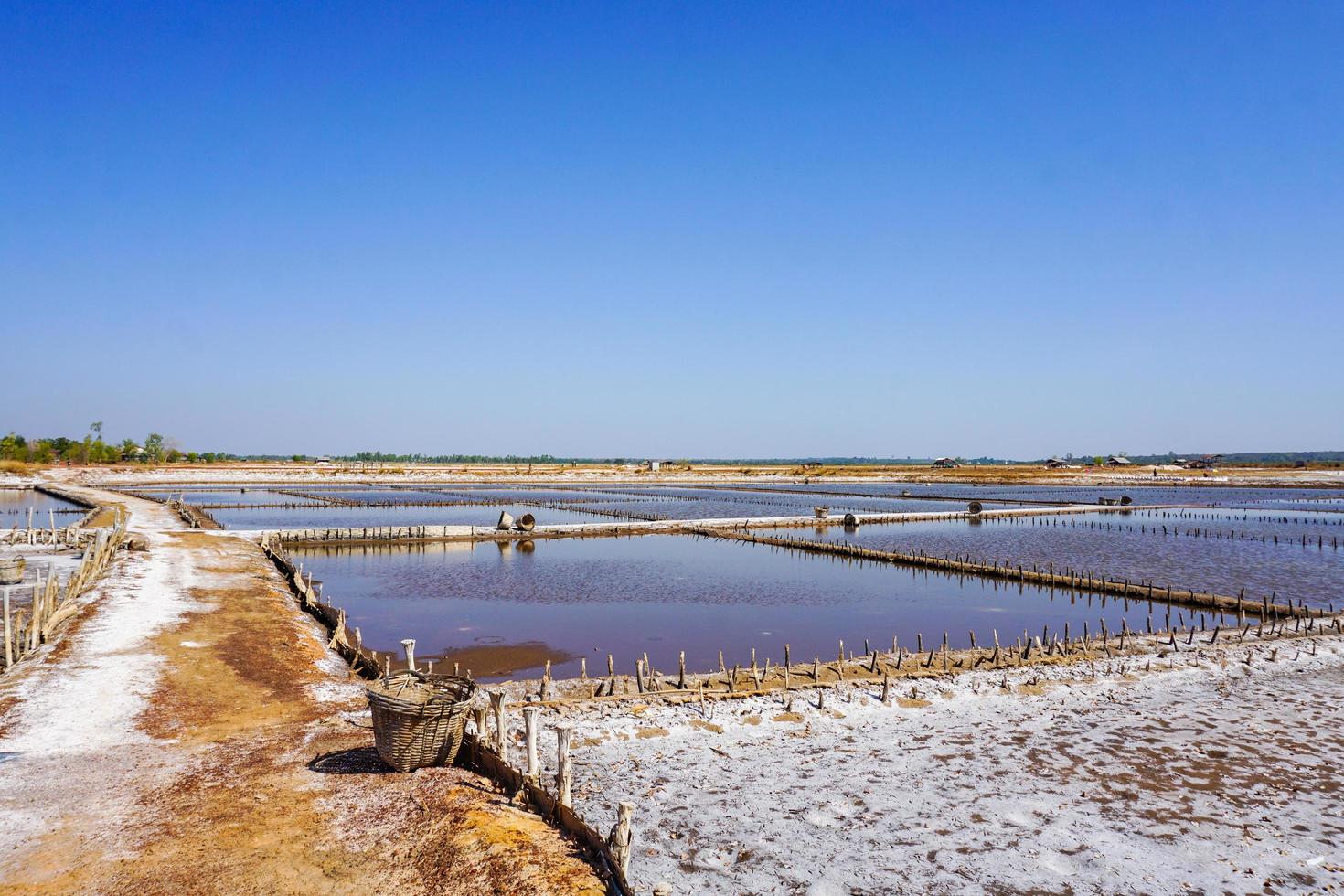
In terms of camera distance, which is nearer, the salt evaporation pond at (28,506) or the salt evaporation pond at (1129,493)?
the salt evaporation pond at (28,506)

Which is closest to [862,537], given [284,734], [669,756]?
[669,756]

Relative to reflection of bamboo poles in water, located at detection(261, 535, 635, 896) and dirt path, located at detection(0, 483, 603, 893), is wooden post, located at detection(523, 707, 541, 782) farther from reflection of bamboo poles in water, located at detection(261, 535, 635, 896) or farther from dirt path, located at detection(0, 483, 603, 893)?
dirt path, located at detection(0, 483, 603, 893)

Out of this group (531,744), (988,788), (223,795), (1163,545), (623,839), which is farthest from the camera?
(1163,545)

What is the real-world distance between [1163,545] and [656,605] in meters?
31.6

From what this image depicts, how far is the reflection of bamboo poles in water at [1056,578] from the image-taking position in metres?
24.5

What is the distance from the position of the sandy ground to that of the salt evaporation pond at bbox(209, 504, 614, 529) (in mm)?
38631

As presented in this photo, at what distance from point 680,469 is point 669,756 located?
142362mm

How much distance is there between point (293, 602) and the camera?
22828 millimetres

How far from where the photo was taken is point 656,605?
2572 centimetres

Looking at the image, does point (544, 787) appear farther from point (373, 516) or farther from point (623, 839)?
point (373, 516)

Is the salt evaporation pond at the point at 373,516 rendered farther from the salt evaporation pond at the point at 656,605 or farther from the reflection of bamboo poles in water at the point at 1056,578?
the reflection of bamboo poles in water at the point at 1056,578

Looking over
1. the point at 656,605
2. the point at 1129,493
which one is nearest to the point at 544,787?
the point at 656,605

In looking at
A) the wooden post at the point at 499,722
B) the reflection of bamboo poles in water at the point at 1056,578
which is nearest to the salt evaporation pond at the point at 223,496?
the reflection of bamboo poles in water at the point at 1056,578

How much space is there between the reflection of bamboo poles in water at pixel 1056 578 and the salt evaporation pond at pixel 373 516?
18.1 meters
